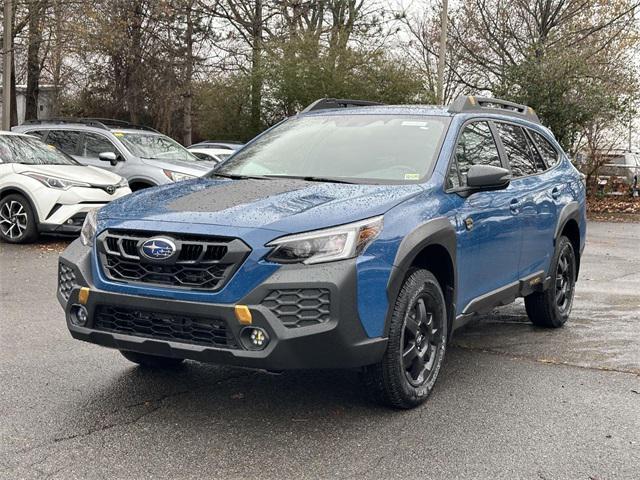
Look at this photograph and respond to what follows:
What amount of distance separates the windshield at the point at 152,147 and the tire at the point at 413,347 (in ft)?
32.1

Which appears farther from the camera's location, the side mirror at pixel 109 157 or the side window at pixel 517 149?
Answer: the side mirror at pixel 109 157

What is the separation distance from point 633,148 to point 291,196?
2241cm

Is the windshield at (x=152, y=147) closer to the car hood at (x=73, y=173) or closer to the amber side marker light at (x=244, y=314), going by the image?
the car hood at (x=73, y=173)

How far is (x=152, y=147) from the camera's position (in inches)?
552

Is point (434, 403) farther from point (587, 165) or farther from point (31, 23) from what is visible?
point (31, 23)

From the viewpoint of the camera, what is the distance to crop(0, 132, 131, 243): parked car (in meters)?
10.6

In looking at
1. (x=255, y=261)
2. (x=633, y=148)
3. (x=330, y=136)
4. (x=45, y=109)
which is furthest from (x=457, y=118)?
(x=45, y=109)

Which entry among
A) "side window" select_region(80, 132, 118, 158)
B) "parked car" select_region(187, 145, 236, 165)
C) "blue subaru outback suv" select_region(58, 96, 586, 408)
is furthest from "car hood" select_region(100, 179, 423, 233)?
"parked car" select_region(187, 145, 236, 165)

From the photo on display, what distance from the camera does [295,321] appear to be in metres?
3.70

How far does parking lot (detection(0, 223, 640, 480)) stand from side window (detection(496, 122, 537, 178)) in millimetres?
1332

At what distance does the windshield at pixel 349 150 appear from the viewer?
4.86 meters

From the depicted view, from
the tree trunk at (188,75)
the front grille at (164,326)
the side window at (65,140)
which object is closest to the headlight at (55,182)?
the side window at (65,140)

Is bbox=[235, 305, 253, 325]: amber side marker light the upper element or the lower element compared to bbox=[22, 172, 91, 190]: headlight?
lower

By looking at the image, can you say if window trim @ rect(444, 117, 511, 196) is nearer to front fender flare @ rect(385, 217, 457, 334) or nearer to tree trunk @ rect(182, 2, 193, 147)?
front fender flare @ rect(385, 217, 457, 334)
